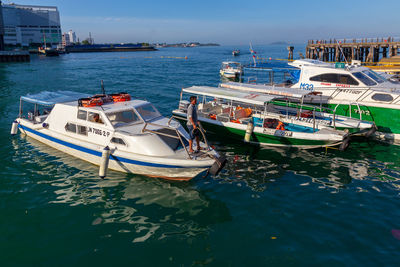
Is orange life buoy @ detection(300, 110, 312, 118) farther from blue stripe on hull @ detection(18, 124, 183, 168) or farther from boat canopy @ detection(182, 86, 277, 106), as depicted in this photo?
blue stripe on hull @ detection(18, 124, 183, 168)

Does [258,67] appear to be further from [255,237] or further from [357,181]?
[255,237]

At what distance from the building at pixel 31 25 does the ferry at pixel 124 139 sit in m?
157

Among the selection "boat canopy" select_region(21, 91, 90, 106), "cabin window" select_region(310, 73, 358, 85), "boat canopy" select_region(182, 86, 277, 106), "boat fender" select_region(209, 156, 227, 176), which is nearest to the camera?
"boat fender" select_region(209, 156, 227, 176)

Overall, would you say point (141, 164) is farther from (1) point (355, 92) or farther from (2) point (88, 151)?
(1) point (355, 92)

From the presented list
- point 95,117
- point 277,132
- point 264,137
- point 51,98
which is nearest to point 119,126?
point 95,117

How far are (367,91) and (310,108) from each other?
138 inches

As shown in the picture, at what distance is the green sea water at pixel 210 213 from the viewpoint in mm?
7738

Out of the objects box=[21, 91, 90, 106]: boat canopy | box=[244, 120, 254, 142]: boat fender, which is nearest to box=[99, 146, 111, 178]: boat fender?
box=[21, 91, 90, 106]: boat canopy

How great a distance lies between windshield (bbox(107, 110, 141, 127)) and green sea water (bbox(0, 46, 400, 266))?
7.59 feet

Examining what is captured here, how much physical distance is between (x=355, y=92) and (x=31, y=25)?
178 metres

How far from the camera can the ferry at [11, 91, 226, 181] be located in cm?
1090

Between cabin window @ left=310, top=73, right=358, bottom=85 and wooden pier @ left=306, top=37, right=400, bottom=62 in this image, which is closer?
cabin window @ left=310, top=73, right=358, bottom=85

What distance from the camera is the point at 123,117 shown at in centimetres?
1275

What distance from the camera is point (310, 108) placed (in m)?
17.9
